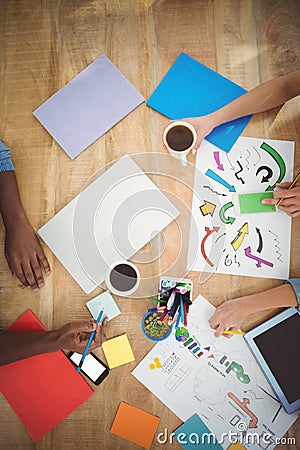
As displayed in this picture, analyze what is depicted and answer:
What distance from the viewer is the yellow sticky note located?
1187 millimetres

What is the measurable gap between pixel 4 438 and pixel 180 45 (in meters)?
1.11

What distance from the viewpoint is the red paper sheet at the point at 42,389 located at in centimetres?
118

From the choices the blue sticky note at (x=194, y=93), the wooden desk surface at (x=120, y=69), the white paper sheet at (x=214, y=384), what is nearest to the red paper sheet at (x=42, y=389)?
the wooden desk surface at (x=120, y=69)

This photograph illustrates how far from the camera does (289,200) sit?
1.20 meters

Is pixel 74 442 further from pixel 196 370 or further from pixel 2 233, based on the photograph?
pixel 2 233

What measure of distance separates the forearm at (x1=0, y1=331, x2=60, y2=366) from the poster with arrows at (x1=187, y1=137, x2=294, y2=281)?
0.38 meters

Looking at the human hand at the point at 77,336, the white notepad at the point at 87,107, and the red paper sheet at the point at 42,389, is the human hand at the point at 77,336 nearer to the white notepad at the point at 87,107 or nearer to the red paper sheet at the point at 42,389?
the red paper sheet at the point at 42,389

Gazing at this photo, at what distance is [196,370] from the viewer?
3.86 feet

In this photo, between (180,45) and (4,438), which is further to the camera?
(180,45)

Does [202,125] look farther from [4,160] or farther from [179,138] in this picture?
[4,160]

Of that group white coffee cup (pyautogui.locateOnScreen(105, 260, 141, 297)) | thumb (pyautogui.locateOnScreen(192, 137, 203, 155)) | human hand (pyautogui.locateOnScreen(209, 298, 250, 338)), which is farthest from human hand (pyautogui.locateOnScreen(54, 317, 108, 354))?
thumb (pyautogui.locateOnScreen(192, 137, 203, 155))

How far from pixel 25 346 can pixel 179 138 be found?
0.63m

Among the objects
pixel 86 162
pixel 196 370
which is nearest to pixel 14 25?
pixel 86 162

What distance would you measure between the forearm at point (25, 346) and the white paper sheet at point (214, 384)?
215mm
